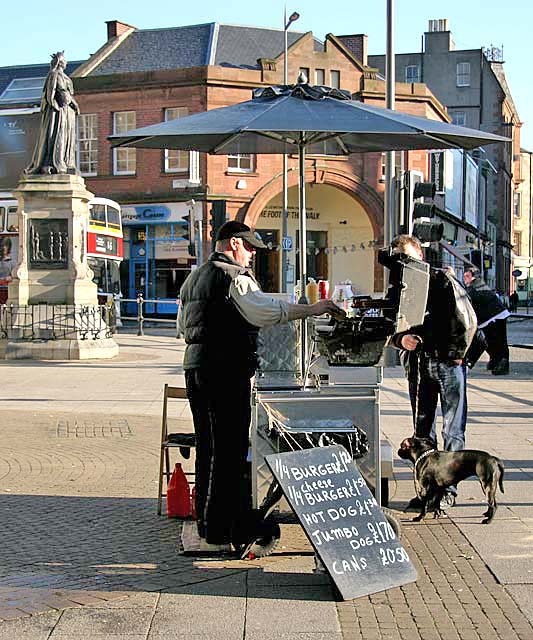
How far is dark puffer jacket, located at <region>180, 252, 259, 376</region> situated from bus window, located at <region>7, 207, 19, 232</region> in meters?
31.0

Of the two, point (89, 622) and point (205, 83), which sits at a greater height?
point (205, 83)

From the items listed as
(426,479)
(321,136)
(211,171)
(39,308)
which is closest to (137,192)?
(211,171)

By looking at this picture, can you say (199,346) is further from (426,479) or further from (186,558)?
(426,479)

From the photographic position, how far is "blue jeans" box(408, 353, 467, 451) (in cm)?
727

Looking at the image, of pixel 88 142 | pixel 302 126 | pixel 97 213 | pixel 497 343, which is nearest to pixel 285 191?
pixel 97 213

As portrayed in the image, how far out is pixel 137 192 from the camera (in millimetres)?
40875

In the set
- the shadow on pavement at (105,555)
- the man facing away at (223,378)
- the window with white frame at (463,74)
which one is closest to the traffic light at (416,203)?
the shadow on pavement at (105,555)

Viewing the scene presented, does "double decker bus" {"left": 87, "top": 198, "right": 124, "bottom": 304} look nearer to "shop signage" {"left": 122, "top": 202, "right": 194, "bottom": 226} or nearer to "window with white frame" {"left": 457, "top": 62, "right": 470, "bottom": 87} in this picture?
"shop signage" {"left": 122, "top": 202, "right": 194, "bottom": 226}

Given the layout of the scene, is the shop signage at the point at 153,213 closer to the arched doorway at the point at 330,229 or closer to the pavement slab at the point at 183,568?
the arched doorway at the point at 330,229

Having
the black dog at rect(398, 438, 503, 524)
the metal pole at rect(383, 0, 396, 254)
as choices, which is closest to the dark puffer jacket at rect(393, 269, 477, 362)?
the black dog at rect(398, 438, 503, 524)

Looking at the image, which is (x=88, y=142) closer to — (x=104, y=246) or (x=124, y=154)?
(x=124, y=154)

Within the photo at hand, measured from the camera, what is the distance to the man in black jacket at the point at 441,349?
23.0 feet

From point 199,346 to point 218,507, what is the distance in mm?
1000

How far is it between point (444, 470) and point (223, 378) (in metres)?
1.81
